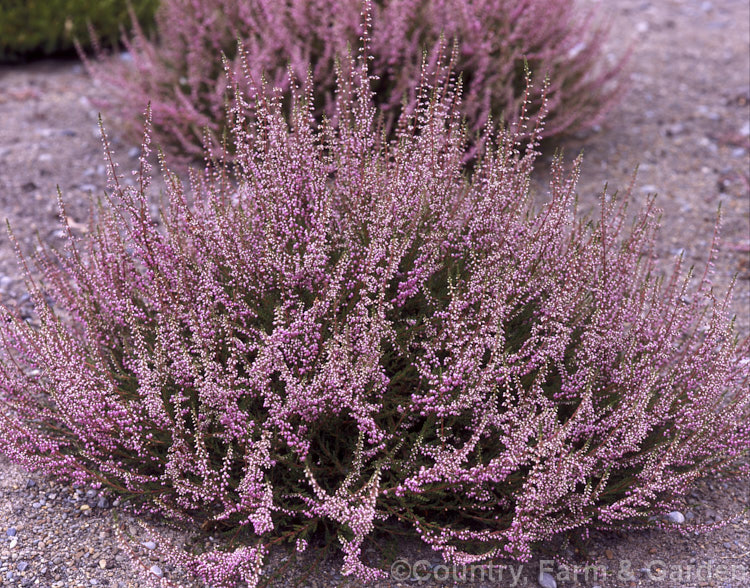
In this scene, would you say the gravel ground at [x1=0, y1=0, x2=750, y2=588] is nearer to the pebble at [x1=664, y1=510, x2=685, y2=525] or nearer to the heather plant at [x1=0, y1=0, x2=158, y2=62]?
the pebble at [x1=664, y1=510, x2=685, y2=525]

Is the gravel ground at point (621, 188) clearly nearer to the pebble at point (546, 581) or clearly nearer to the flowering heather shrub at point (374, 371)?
the pebble at point (546, 581)

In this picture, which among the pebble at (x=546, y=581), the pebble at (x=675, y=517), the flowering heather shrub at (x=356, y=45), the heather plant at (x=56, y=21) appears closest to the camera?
the pebble at (x=546, y=581)

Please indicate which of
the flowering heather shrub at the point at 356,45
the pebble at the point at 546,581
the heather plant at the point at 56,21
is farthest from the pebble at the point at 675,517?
the heather plant at the point at 56,21

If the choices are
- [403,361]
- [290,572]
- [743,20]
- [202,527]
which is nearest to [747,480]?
[403,361]

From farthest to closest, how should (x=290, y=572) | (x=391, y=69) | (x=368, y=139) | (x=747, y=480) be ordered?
1. (x=391, y=69)
2. (x=747, y=480)
3. (x=368, y=139)
4. (x=290, y=572)

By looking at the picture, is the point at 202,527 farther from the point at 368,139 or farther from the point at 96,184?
the point at 96,184

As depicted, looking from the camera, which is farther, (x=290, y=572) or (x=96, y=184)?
(x=96, y=184)

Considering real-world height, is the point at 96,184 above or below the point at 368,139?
below

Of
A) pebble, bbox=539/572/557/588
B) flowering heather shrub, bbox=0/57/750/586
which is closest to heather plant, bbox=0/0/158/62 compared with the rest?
flowering heather shrub, bbox=0/57/750/586
